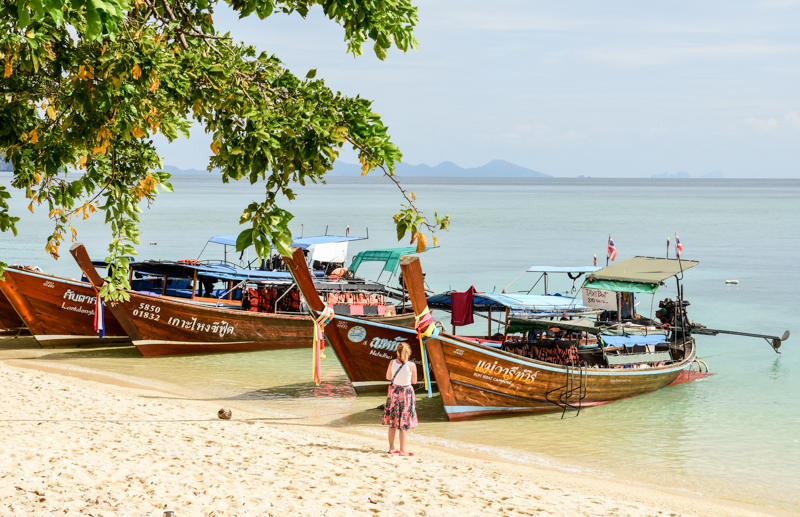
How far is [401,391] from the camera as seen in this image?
973cm

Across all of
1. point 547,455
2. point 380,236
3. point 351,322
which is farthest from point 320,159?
point 380,236

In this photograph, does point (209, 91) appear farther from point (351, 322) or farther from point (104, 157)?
point (351, 322)

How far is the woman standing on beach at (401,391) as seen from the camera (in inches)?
375

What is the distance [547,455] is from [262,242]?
9.01 m

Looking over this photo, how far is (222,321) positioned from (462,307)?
745 cm

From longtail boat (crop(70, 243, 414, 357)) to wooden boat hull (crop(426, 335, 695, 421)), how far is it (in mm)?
5544

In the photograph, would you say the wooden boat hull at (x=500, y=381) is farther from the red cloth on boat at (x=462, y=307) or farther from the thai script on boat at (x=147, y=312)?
the thai script on boat at (x=147, y=312)

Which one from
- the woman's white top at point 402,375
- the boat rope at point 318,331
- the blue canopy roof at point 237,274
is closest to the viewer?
the woman's white top at point 402,375

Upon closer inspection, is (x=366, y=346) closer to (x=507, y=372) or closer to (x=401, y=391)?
(x=507, y=372)

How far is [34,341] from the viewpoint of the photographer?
20922 mm

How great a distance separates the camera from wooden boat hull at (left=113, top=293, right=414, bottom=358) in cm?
1891

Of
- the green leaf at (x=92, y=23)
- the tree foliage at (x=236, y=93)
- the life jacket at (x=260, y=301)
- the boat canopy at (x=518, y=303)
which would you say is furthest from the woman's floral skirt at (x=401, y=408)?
the life jacket at (x=260, y=301)

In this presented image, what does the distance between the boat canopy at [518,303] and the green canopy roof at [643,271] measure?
1060mm

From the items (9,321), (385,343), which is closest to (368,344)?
(385,343)
